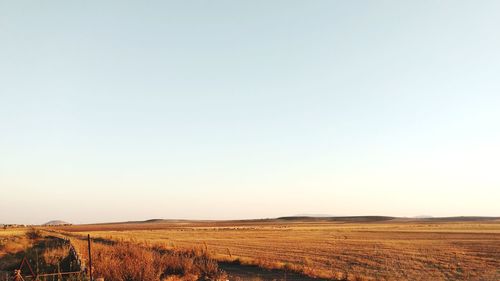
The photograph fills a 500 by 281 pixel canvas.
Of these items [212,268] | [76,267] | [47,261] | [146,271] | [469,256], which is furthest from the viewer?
[469,256]

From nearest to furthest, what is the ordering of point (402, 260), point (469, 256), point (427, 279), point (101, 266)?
point (101, 266), point (427, 279), point (402, 260), point (469, 256)

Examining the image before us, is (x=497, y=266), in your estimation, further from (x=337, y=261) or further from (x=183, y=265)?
(x=183, y=265)

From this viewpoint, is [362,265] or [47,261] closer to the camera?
[47,261]

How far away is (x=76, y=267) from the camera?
1552cm

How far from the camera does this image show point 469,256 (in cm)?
3578

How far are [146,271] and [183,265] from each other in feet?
10.7

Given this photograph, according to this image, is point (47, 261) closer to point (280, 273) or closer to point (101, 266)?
point (101, 266)

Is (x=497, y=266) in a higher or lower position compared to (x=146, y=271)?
lower

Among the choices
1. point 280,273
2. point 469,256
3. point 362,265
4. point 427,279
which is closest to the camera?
point 280,273

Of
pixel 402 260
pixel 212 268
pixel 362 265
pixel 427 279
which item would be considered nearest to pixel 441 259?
pixel 402 260

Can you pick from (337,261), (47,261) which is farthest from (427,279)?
(47,261)

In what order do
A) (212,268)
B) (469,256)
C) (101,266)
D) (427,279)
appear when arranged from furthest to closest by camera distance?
1. (469,256)
2. (427,279)
3. (212,268)
4. (101,266)

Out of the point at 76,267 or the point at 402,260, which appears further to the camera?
the point at 402,260

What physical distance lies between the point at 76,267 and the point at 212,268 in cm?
478
